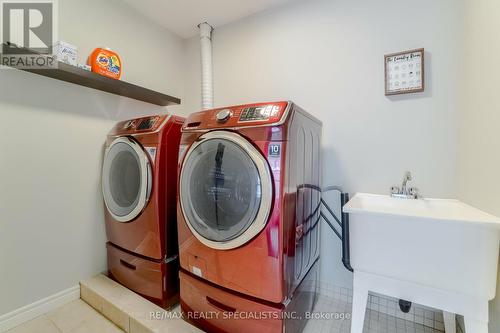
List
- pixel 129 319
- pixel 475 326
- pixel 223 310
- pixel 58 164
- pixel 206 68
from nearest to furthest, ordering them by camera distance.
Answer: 1. pixel 475 326
2. pixel 223 310
3. pixel 129 319
4. pixel 58 164
5. pixel 206 68

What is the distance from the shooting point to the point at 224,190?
1153mm

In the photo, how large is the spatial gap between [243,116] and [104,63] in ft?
4.21

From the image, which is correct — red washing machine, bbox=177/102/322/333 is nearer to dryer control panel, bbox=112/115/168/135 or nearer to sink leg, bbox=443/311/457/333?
dryer control panel, bbox=112/115/168/135

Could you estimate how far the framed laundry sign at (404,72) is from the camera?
1.35 meters

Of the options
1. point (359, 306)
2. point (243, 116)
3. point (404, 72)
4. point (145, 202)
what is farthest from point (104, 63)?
point (359, 306)

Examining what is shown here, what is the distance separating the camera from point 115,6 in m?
1.85

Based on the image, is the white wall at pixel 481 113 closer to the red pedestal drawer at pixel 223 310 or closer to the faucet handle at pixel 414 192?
the faucet handle at pixel 414 192

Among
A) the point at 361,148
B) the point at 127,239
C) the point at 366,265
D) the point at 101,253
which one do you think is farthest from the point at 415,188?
the point at 101,253

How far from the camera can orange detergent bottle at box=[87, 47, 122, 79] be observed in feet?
5.16

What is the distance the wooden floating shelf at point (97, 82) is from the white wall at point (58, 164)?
7 cm

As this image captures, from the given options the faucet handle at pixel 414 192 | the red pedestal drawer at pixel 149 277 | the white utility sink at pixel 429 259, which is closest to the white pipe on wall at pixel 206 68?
the red pedestal drawer at pixel 149 277

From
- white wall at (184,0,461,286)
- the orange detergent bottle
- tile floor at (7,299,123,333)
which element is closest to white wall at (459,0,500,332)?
white wall at (184,0,461,286)

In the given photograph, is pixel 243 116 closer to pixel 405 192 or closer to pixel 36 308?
pixel 405 192

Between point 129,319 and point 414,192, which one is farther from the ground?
point 414,192
